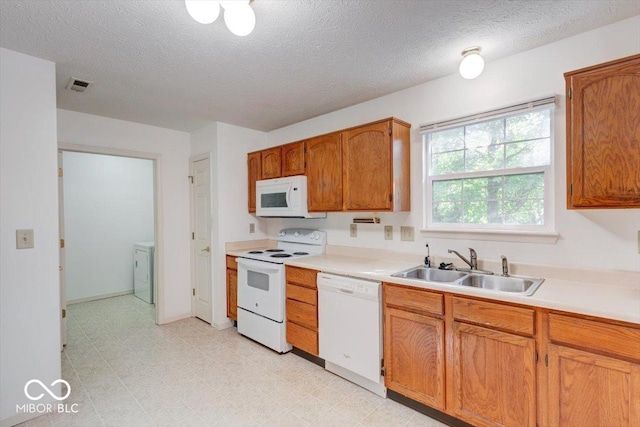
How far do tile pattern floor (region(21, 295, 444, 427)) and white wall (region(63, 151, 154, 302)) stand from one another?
1.49 m

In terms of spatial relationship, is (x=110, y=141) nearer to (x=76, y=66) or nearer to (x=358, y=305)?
(x=76, y=66)

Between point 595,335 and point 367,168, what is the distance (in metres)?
1.76

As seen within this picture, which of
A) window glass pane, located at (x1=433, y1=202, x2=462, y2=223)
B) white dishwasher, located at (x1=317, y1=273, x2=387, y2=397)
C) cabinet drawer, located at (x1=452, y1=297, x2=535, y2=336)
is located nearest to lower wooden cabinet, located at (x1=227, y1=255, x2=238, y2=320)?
white dishwasher, located at (x1=317, y1=273, x2=387, y2=397)

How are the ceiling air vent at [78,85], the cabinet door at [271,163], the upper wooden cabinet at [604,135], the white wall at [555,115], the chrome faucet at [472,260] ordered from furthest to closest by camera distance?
the cabinet door at [271,163] → the ceiling air vent at [78,85] → the chrome faucet at [472,260] → the white wall at [555,115] → the upper wooden cabinet at [604,135]

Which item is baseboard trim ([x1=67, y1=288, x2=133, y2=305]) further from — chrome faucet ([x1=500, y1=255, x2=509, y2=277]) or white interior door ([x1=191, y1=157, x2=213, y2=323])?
chrome faucet ([x1=500, y1=255, x2=509, y2=277])

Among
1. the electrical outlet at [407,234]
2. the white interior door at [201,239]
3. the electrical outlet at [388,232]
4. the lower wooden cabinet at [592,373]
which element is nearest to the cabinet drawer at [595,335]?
the lower wooden cabinet at [592,373]

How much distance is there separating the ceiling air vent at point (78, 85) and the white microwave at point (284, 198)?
5.79ft

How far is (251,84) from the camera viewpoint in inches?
102

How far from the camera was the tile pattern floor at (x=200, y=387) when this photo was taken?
6.64ft

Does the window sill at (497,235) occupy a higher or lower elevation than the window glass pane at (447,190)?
lower

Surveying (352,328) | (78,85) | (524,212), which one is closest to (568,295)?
(524,212)

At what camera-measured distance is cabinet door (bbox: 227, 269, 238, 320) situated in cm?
350

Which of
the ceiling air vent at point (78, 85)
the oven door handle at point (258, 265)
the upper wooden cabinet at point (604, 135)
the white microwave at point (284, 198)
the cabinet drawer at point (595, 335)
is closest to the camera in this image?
the cabinet drawer at point (595, 335)

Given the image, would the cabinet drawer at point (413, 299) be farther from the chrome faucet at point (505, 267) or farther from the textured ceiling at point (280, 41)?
the textured ceiling at point (280, 41)
